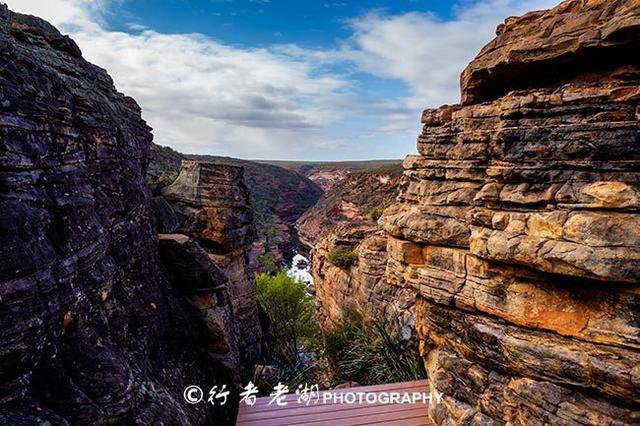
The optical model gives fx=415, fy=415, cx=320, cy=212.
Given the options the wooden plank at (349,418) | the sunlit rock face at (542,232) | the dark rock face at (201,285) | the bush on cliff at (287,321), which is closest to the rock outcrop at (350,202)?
the bush on cliff at (287,321)

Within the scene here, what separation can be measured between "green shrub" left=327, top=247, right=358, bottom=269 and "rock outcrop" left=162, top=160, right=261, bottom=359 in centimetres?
519

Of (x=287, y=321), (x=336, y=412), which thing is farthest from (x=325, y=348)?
(x=336, y=412)

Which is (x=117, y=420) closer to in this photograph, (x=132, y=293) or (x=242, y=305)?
(x=132, y=293)

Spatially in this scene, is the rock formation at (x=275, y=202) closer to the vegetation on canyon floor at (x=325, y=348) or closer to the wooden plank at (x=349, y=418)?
the vegetation on canyon floor at (x=325, y=348)

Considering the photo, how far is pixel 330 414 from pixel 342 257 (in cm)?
1219

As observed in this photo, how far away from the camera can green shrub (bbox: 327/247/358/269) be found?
1844cm

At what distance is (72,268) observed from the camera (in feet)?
14.7

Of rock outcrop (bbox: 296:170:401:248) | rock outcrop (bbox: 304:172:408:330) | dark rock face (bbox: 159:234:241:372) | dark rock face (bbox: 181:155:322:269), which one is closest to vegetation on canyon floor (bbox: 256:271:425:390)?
rock outcrop (bbox: 304:172:408:330)

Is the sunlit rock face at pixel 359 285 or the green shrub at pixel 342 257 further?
the green shrub at pixel 342 257

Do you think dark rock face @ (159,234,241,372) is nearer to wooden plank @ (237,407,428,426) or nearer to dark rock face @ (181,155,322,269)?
wooden plank @ (237,407,428,426)

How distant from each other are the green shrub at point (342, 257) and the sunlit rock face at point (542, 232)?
1197 cm

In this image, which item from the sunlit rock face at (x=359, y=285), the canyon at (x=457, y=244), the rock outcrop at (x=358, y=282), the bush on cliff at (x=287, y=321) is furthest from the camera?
the rock outcrop at (x=358, y=282)

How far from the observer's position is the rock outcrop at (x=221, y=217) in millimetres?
13336

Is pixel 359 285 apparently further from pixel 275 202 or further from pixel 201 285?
pixel 275 202
